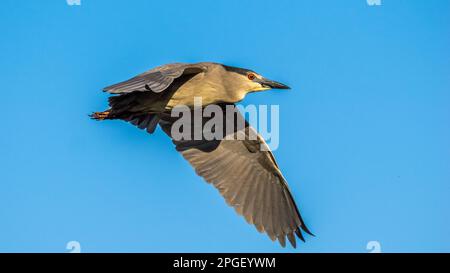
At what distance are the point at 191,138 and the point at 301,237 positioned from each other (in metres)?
2.14

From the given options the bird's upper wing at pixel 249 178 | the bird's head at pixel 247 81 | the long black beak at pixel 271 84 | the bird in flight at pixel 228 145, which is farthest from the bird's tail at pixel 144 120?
the long black beak at pixel 271 84

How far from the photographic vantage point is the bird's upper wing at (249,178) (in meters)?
8.69

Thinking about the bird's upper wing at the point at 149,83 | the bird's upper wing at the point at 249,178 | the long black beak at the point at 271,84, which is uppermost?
the long black beak at the point at 271,84

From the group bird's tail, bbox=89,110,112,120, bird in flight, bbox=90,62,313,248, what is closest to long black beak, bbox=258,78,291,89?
bird in flight, bbox=90,62,313,248

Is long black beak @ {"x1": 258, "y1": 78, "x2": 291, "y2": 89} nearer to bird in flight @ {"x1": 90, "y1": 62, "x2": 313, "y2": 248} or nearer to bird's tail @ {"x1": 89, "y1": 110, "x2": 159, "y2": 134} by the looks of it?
bird in flight @ {"x1": 90, "y1": 62, "x2": 313, "y2": 248}

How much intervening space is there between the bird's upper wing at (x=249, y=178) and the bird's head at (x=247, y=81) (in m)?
0.79

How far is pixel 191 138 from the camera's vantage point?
9188mm

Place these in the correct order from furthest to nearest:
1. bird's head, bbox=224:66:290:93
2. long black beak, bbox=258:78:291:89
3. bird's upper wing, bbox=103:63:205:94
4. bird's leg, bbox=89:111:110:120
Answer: long black beak, bbox=258:78:291:89, bird's head, bbox=224:66:290:93, bird's leg, bbox=89:111:110:120, bird's upper wing, bbox=103:63:205:94

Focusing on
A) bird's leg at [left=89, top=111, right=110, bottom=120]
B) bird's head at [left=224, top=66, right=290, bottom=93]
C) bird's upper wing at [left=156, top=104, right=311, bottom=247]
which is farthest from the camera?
bird's upper wing at [left=156, top=104, right=311, bottom=247]

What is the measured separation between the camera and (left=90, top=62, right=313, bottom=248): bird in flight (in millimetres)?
7875

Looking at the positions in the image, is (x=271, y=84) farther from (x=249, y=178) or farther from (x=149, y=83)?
(x=149, y=83)

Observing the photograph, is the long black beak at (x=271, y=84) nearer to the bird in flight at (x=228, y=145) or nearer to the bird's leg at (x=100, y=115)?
the bird in flight at (x=228, y=145)

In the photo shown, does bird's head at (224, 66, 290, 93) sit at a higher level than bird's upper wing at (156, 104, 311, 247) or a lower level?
higher

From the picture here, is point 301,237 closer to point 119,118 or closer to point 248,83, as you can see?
point 248,83
